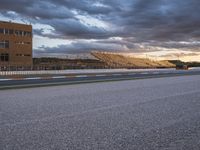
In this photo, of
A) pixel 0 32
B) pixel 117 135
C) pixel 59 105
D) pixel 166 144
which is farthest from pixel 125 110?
pixel 0 32

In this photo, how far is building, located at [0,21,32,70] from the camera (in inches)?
2653

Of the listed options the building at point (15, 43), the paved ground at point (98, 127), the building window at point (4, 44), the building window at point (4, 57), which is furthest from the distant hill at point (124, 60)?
the paved ground at point (98, 127)

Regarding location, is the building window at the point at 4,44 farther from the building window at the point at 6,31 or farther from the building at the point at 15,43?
the building window at the point at 6,31

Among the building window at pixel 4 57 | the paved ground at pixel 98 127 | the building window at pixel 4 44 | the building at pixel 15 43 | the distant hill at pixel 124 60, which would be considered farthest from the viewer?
the distant hill at pixel 124 60

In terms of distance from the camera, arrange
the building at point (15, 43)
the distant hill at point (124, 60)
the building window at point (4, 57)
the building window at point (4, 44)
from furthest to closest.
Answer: the distant hill at point (124, 60) → the building at point (15, 43) → the building window at point (4, 44) → the building window at point (4, 57)

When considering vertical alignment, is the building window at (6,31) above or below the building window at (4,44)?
above

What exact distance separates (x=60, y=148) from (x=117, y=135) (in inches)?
57.0

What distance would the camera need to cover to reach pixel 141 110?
9.98 metres

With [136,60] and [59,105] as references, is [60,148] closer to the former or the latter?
[59,105]

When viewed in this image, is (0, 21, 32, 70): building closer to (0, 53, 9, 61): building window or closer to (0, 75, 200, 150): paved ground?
(0, 53, 9, 61): building window

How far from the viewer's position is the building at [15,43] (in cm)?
→ 6738

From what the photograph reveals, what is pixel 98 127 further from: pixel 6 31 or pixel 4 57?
pixel 6 31

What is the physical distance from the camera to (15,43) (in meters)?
69.6

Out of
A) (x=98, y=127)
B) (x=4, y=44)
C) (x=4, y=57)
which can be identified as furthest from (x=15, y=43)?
Result: (x=98, y=127)
